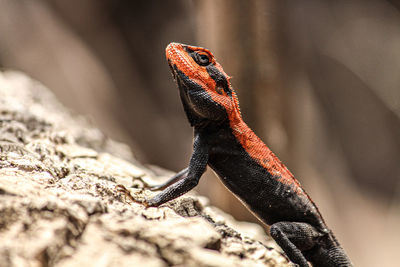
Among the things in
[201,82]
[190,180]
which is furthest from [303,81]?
[190,180]

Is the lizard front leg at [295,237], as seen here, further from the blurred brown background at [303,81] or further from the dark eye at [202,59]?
the blurred brown background at [303,81]

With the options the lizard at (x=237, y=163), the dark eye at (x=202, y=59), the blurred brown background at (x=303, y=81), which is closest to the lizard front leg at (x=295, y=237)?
the lizard at (x=237, y=163)

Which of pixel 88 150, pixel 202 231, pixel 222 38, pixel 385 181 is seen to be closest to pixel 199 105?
pixel 202 231

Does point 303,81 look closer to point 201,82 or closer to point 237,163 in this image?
point 237,163

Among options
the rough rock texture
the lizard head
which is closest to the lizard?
the lizard head

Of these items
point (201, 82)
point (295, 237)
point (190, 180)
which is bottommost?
point (295, 237)
